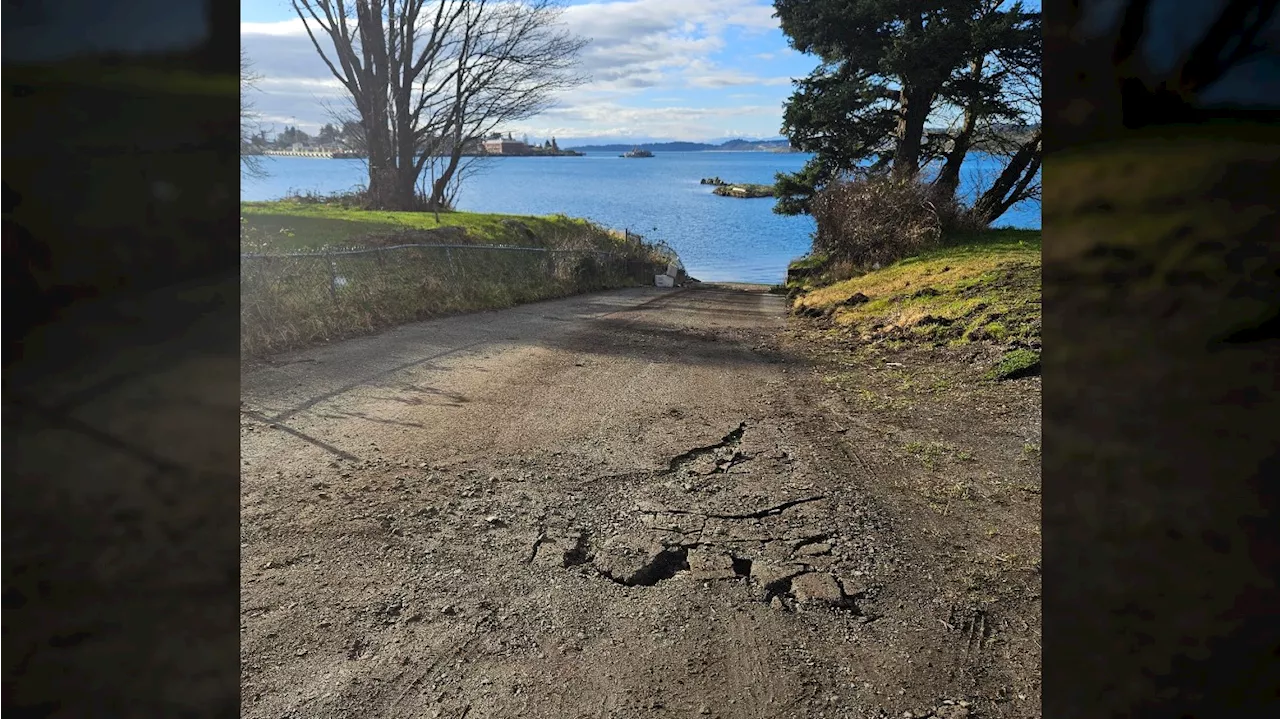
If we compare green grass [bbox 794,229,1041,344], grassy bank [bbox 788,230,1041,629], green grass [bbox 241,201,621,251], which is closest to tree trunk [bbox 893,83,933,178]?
green grass [bbox 794,229,1041,344]

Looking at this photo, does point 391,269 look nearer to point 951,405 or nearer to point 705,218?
point 951,405

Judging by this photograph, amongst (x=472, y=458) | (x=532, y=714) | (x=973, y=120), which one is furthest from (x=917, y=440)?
(x=973, y=120)

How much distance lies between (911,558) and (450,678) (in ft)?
8.00

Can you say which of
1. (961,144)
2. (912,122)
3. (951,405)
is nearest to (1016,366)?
(951,405)

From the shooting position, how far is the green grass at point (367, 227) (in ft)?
58.3

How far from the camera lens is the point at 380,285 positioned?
44.2ft

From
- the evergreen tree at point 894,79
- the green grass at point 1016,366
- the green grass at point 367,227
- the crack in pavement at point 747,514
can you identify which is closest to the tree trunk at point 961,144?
the evergreen tree at point 894,79

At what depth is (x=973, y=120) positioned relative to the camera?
22.6 m

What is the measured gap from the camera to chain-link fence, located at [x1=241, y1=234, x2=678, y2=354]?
10.7 meters
